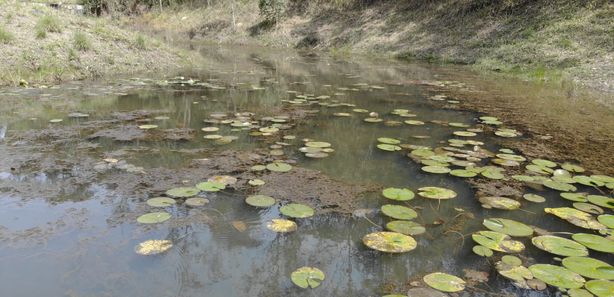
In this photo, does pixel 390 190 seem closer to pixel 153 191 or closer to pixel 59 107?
→ pixel 153 191

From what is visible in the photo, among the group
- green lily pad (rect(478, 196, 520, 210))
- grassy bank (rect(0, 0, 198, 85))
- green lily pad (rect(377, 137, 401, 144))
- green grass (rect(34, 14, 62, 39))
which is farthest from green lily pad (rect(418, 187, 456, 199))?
green grass (rect(34, 14, 62, 39))

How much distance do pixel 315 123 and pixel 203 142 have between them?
5.38 ft

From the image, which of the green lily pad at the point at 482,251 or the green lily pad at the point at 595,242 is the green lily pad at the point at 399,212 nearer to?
the green lily pad at the point at 482,251

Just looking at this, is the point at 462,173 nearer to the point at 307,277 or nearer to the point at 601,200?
the point at 601,200

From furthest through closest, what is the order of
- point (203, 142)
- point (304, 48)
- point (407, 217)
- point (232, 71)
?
point (304, 48) < point (232, 71) < point (203, 142) < point (407, 217)

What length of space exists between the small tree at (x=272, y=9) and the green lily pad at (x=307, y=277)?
23.7m

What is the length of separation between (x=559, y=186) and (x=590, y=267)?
4.38ft

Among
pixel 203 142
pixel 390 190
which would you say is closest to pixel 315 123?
pixel 203 142

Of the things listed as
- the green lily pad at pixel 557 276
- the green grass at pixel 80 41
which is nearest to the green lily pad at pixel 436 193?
the green lily pad at pixel 557 276

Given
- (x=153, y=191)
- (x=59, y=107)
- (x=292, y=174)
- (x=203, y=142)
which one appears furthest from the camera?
(x=59, y=107)

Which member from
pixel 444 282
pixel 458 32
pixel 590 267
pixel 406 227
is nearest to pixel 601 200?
pixel 590 267

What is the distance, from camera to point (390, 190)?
133 inches

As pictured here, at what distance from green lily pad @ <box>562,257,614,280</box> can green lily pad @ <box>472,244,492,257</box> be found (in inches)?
15.2

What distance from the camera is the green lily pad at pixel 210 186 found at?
3254 millimetres
